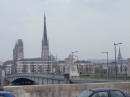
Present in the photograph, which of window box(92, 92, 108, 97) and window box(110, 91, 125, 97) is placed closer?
window box(92, 92, 108, 97)

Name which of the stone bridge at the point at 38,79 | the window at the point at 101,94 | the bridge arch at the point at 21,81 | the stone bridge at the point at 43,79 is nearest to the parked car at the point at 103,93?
the window at the point at 101,94

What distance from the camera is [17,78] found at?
12850cm

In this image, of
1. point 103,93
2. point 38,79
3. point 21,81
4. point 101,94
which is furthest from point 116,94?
point 21,81

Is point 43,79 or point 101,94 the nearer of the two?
point 101,94

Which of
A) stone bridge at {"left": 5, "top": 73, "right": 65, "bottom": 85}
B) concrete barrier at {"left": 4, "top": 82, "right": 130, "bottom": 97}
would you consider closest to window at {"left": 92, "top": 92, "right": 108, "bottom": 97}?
concrete barrier at {"left": 4, "top": 82, "right": 130, "bottom": 97}

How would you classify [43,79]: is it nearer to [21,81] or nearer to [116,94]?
A: [21,81]

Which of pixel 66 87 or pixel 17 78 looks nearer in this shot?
pixel 66 87

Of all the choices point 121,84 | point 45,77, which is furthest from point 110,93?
point 45,77

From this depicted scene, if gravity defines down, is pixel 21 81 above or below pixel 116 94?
below

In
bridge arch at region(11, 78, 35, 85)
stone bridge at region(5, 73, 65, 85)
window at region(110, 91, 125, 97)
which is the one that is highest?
window at region(110, 91, 125, 97)

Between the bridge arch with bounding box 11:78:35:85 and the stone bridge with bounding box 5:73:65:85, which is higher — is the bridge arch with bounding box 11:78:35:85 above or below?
below

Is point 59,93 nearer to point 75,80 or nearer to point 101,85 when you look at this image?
point 101,85

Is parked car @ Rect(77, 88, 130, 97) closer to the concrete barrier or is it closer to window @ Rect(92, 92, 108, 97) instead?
window @ Rect(92, 92, 108, 97)

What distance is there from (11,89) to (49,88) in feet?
6.36
